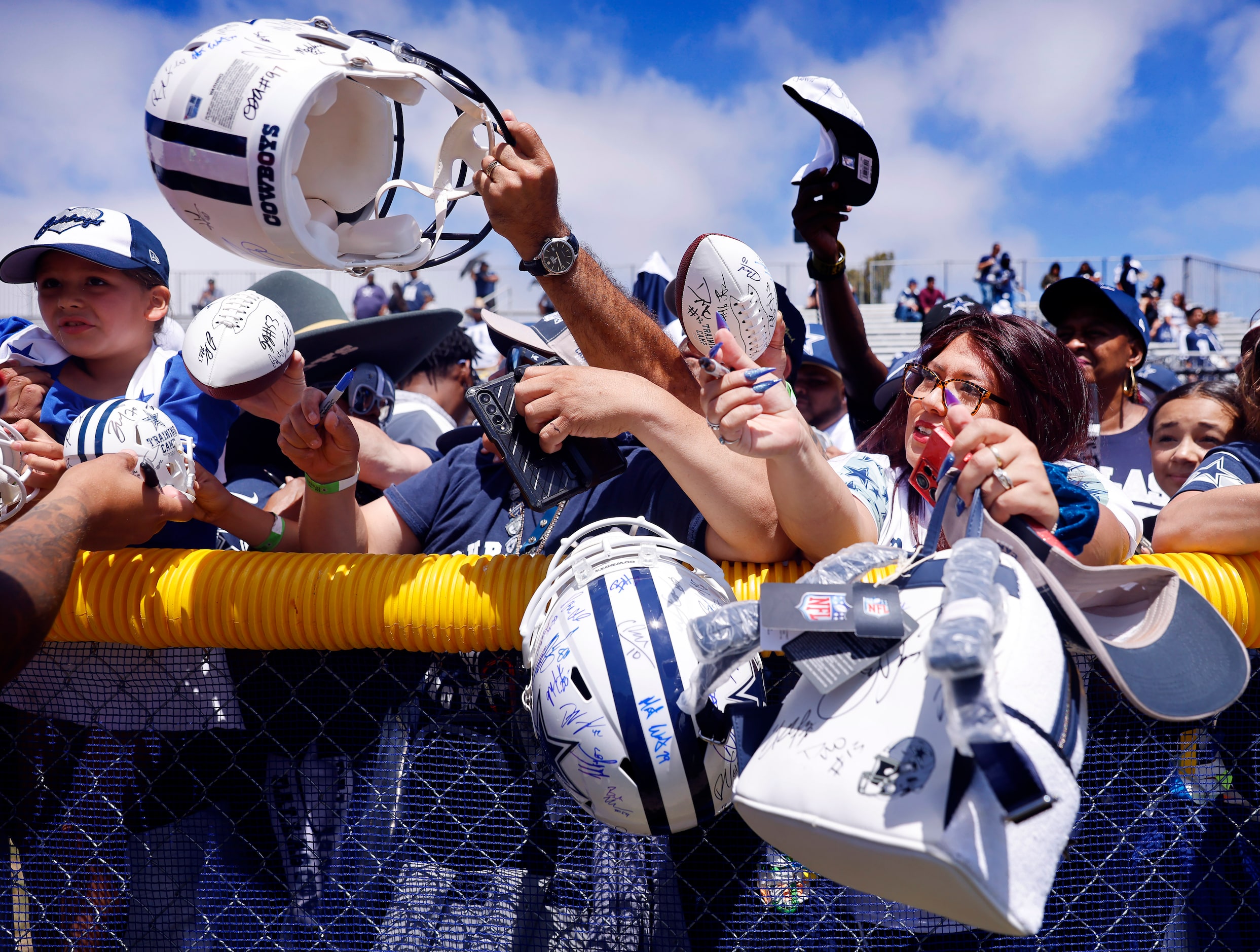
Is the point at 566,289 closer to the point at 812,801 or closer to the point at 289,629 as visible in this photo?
the point at 289,629

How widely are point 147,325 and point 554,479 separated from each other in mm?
1526

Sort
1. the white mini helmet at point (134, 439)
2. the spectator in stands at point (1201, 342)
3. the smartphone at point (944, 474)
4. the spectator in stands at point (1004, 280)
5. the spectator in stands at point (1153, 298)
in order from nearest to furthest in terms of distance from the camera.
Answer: the smartphone at point (944, 474) → the white mini helmet at point (134, 439) → the spectator in stands at point (1201, 342) → the spectator in stands at point (1153, 298) → the spectator in stands at point (1004, 280)

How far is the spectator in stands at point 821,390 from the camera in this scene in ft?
13.1

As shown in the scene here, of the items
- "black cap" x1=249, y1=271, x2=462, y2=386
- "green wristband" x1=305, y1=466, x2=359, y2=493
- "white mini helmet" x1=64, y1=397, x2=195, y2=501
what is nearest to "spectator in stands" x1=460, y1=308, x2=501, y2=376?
"black cap" x1=249, y1=271, x2=462, y2=386

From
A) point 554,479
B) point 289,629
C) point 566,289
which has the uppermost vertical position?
point 566,289

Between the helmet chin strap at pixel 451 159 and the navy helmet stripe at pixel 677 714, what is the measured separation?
96cm

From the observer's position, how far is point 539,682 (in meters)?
1.39

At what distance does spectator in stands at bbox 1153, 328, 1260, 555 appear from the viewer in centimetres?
157

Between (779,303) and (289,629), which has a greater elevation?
(779,303)

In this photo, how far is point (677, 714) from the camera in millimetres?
1319

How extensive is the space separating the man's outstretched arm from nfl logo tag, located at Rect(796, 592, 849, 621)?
1139 mm

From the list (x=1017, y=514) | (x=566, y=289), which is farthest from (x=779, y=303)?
(x=1017, y=514)

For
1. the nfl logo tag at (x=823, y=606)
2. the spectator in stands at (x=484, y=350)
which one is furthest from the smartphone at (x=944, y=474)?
the spectator in stands at (x=484, y=350)

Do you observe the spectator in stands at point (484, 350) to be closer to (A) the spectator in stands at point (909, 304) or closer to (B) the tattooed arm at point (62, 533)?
(B) the tattooed arm at point (62, 533)
